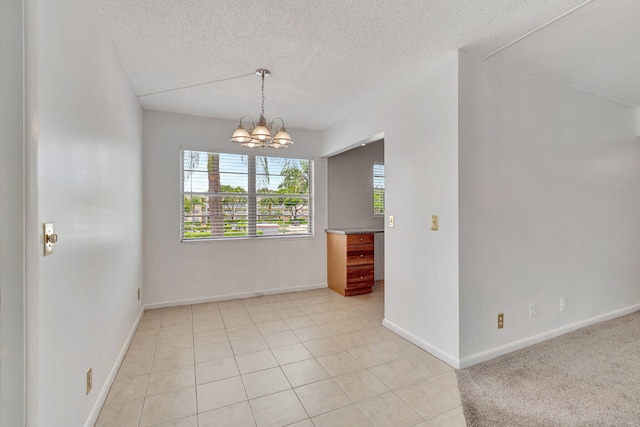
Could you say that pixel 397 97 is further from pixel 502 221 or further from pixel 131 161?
pixel 131 161

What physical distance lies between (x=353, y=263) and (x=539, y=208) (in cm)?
238

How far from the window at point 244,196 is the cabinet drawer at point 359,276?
0.98 m

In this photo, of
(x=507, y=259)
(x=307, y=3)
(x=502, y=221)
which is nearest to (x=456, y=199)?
(x=502, y=221)

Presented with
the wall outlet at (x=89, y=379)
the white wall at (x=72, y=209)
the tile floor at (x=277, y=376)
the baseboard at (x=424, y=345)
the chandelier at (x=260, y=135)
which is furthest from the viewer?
the chandelier at (x=260, y=135)

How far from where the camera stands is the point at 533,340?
268 cm

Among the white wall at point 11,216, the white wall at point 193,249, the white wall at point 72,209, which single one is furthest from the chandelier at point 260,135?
the white wall at point 11,216

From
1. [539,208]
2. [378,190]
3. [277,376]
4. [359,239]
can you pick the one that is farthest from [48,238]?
[378,190]

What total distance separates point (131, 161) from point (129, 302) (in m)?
1.41

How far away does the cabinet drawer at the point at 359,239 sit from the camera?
14.2ft

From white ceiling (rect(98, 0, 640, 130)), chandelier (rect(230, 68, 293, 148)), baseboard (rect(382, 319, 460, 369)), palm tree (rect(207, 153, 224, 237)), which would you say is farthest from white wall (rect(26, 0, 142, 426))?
baseboard (rect(382, 319, 460, 369))

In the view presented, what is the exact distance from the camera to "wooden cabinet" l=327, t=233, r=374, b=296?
4.33 m

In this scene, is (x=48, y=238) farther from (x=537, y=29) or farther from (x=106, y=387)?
(x=537, y=29)

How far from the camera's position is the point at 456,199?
234 cm

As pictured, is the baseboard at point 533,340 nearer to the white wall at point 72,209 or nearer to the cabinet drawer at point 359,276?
the cabinet drawer at point 359,276
